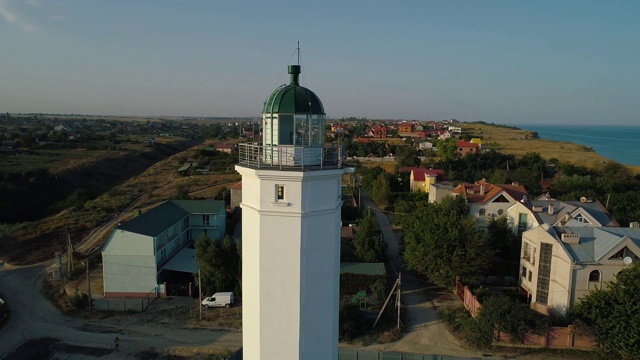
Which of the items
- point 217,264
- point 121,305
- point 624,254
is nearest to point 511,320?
point 624,254

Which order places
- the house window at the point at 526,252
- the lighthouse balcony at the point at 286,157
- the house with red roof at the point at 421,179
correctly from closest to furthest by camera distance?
the lighthouse balcony at the point at 286,157 → the house window at the point at 526,252 → the house with red roof at the point at 421,179

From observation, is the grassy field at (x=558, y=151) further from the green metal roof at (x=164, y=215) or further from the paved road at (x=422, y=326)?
the green metal roof at (x=164, y=215)

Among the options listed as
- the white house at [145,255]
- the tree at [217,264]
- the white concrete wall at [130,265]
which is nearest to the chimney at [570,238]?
the tree at [217,264]

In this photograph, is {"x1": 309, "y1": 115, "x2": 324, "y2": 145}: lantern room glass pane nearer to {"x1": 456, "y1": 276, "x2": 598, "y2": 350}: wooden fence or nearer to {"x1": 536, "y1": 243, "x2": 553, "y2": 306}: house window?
{"x1": 456, "y1": 276, "x2": 598, "y2": 350}: wooden fence

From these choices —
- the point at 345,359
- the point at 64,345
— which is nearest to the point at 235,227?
the point at 64,345

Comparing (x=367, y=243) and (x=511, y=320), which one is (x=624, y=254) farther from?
(x=367, y=243)

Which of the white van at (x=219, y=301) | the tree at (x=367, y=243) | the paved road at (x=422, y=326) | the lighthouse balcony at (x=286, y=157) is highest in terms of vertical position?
the lighthouse balcony at (x=286, y=157)

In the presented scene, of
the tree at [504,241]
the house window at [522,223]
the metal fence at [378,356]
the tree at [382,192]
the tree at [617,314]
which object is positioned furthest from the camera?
the tree at [382,192]

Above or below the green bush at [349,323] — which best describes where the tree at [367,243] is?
above
